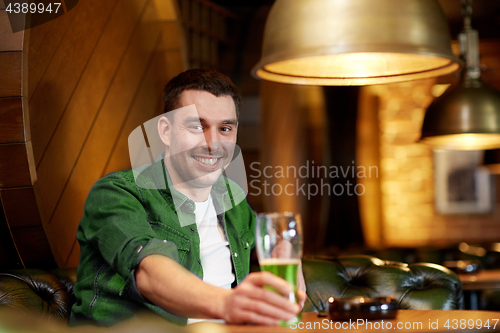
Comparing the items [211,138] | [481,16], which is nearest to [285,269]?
[211,138]

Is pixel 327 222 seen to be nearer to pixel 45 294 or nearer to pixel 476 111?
pixel 476 111

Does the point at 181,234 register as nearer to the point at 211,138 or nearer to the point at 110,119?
the point at 211,138

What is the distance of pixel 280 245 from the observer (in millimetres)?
867

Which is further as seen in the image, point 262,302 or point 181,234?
point 181,234

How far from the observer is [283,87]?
13.0 feet

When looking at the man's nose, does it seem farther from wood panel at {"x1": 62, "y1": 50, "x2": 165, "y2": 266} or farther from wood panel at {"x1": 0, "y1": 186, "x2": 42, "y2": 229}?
wood panel at {"x1": 62, "y1": 50, "x2": 165, "y2": 266}

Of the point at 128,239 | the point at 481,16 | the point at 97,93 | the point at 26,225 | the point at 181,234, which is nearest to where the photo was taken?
the point at 128,239

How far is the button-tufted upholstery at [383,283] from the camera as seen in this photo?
1.74 meters

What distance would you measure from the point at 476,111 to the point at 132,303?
1.68 m

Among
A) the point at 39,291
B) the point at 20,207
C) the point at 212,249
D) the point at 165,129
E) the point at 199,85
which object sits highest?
the point at 199,85

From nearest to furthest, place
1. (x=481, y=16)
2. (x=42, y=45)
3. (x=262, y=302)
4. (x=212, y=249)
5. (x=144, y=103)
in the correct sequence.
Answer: (x=262, y=302), (x=212, y=249), (x=42, y=45), (x=144, y=103), (x=481, y=16)

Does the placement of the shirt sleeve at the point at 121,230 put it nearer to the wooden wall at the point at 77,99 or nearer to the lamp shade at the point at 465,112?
the wooden wall at the point at 77,99

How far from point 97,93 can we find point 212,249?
3.30 ft

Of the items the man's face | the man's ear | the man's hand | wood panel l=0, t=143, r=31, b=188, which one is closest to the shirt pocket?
the man's face
